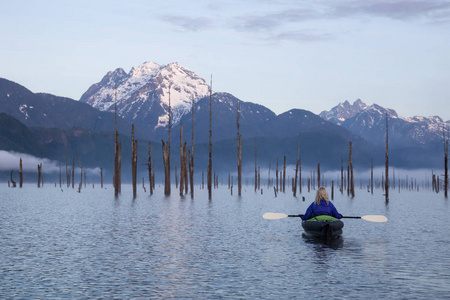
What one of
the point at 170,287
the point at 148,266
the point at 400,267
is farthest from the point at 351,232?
the point at 170,287

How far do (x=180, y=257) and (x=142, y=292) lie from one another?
7679mm

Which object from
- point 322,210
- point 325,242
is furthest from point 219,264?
A: point 322,210

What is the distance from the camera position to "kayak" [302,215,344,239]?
31.2 m

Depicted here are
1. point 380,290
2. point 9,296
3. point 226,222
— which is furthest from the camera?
point 226,222

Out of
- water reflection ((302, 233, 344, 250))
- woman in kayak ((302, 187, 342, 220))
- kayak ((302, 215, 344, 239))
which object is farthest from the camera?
woman in kayak ((302, 187, 342, 220))

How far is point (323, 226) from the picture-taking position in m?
31.2

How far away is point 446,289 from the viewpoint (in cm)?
1897

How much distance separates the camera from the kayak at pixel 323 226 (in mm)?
31172

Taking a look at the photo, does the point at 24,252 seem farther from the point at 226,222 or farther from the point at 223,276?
the point at 226,222

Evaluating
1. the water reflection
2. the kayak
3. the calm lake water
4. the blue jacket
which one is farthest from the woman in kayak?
the calm lake water

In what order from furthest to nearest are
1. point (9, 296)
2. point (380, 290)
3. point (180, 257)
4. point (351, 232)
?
1. point (351, 232)
2. point (180, 257)
3. point (380, 290)
4. point (9, 296)

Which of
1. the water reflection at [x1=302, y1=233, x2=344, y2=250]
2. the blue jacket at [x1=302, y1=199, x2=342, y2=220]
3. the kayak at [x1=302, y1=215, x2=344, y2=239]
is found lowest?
the water reflection at [x1=302, y1=233, x2=344, y2=250]

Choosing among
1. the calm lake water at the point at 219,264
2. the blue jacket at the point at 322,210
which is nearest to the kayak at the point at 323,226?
the blue jacket at the point at 322,210

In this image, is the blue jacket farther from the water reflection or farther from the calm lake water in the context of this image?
the calm lake water
